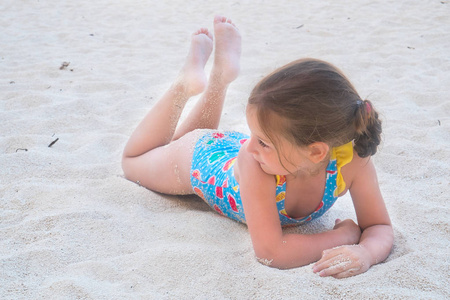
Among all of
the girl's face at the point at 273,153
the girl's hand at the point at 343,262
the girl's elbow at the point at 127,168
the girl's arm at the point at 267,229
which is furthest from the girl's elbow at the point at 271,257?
the girl's elbow at the point at 127,168

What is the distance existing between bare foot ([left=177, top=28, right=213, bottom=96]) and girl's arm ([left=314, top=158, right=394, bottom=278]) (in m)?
0.92

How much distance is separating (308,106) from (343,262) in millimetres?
497

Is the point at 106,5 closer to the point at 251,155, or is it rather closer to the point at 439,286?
the point at 251,155

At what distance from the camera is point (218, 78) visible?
230 cm

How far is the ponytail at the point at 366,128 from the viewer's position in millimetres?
1458

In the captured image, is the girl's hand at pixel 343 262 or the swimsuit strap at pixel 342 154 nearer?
the girl's hand at pixel 343 262

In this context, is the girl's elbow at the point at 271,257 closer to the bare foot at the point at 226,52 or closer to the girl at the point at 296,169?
the girl at the point at 296,169

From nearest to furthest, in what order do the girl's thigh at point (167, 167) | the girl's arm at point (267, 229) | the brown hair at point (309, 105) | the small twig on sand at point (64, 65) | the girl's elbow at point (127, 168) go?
the brown hair at point (309, 105) → the girl's arm at point (267, 229) → the girl's thigh at point (167, 167) → the girl's elbow at point (127, 168) → the small twig on sand at point (64, 65)

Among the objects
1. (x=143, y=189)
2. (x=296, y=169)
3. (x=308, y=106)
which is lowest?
(x=143, y=189)

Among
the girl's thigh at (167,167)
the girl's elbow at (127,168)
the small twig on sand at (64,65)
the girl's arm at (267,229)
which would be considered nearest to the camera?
the girl's arm at (267,229)

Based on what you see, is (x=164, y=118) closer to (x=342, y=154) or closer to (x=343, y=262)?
(x=342, y=154)

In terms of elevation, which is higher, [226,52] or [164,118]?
[226,52]

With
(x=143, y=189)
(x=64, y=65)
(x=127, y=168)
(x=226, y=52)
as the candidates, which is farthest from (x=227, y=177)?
(x=64, y=65)

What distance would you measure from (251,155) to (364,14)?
15.2 ft
